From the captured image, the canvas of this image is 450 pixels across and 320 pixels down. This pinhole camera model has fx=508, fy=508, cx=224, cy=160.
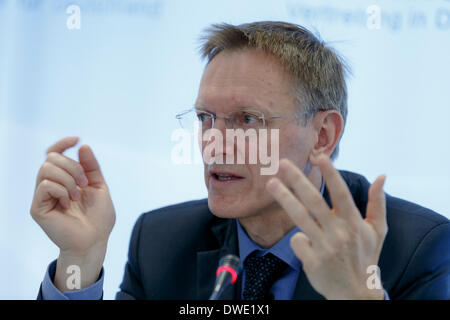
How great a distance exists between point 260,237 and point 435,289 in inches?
19.5

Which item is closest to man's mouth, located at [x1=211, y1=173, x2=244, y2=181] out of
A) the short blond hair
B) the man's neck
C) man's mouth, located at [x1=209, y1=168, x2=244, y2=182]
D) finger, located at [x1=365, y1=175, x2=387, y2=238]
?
man's mouth, located at [x1=209, y1=168, x2=244, y2=182]

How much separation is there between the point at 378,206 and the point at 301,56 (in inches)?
24.6

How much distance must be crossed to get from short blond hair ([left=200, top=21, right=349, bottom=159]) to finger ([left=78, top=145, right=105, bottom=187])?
529 millimetres

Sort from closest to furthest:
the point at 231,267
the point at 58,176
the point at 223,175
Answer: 1. the point at 231,267
2. the point at 58,176
3. the point at 223,175

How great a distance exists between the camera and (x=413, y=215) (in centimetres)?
146

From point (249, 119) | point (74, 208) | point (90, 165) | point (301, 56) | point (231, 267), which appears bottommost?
point (231, 267)

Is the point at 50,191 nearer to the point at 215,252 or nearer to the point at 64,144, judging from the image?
the point at 64,144

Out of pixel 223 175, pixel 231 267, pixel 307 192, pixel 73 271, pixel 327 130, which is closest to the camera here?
pixel 307 192

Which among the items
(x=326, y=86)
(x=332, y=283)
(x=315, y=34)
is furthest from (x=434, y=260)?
(x=315, y=34)

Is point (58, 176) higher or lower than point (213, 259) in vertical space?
higher

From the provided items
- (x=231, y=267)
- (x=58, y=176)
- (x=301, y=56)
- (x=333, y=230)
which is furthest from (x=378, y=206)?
(x=58, y=176)

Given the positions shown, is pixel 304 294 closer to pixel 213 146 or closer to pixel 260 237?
pixel 260 237

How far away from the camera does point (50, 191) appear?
1.22m

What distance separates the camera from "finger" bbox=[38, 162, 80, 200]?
1.20 meters
